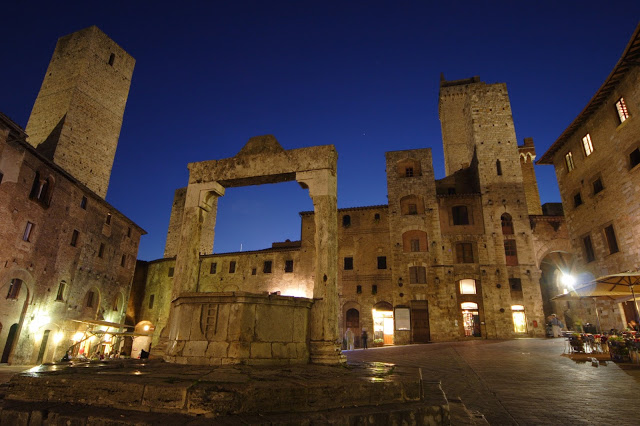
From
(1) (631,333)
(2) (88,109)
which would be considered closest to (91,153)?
(2) (88,109)

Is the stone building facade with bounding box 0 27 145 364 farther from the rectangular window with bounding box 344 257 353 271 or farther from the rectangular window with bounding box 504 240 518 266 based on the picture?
the rectangular window with bounding box 504 240 518 266

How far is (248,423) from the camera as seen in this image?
11.3 ft

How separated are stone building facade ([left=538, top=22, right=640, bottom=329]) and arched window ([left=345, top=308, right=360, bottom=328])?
13.7m

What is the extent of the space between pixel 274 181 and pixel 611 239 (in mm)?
16529

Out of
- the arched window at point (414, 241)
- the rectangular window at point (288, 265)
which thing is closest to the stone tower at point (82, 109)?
the rectangular window at point (288, 265)

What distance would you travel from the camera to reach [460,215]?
26.7 metres

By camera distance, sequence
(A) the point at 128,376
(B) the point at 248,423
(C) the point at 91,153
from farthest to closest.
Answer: (C) the point at 91,153
(A) the point at 128,376
(B) the point at 248,423

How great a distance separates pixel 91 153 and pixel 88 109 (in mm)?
3331

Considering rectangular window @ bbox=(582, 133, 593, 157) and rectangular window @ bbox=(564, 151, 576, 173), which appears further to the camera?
rectangular window @ bbox=(564, 151, 576, 173)

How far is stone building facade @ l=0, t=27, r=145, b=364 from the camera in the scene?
16.1 meters

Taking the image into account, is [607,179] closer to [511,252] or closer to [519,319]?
[511,252]

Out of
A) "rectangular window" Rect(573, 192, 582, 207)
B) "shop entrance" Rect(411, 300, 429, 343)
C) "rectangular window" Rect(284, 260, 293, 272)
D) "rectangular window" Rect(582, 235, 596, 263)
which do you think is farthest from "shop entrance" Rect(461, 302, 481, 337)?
"rectangular window" Rect(284, 260, 293, 272)

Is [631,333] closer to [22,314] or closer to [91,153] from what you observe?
[22,314]

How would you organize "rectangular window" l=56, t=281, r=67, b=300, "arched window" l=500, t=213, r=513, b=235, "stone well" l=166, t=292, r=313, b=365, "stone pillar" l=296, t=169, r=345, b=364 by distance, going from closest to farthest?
1. "stone well" l=166, t=292, r=313, b=365
2. "stone pillar" l=296, t=169, r=345, b=364
3. "rectangular window" l=56, t=281, r=67, b=300
4. "arched window" l=500, t=213, r=513, b=235
